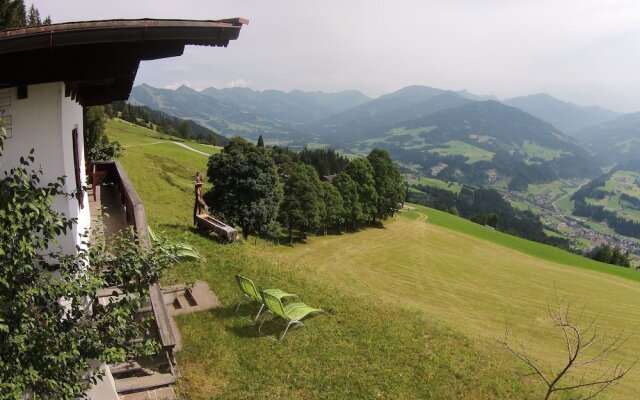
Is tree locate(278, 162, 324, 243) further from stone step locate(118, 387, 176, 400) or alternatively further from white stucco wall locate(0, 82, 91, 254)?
white stucco wall locate(0, 82, 91, 254)

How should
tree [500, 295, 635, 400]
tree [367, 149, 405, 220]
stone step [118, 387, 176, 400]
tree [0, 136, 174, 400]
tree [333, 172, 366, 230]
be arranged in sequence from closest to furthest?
tree [0, 136, 174, 400]
tree [500, 295, 635, 400]
stone step [118, 387, 176, 400]
tree [333, 172, 366, 230]
tree [367, 149, 405, 220]

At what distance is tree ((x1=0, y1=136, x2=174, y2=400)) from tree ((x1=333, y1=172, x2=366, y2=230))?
64.4 metres

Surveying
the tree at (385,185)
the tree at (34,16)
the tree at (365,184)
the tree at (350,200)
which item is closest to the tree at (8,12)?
the tree at (34,16)

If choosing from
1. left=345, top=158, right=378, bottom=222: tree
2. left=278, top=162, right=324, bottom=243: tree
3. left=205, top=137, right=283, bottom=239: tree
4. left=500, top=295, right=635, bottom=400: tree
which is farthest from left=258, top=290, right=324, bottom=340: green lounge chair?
left=345, top=158, right=378, bottom=222: tree

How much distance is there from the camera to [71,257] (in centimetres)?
552

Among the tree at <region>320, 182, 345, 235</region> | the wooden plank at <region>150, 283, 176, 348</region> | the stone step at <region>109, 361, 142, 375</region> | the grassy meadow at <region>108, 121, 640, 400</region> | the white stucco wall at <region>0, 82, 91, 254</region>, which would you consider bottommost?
the tree at <region>320, 182, 345, 235</region>

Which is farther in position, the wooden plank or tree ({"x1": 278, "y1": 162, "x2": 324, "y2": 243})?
tree ({"x1": 278, "y1": 162, "x2": 324, "y2": 243})

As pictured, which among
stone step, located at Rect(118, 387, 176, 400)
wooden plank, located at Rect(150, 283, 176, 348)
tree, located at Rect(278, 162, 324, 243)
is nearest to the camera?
stone step, located at Rect(118, 387, 176, 400)

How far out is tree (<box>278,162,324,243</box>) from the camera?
61312 mm

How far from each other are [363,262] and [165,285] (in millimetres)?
40713

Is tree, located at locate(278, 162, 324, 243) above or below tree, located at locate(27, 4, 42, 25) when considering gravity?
below

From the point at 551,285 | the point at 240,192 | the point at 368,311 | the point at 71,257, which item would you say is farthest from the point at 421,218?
the point at 71,257

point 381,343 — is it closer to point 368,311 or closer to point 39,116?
point 368,311

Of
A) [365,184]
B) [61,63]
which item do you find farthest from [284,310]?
[365,184]
